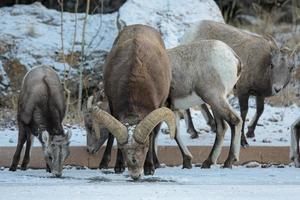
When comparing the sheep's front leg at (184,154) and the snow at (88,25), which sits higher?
the snow at (88,25)

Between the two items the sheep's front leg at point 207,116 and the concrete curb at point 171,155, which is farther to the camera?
the sheep's front leg at point 207,116

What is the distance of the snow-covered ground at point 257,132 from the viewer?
14391 millimetres

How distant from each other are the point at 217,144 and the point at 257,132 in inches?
86.7

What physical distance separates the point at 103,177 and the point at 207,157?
7.71 ft

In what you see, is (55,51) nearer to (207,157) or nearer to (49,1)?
(49,1)

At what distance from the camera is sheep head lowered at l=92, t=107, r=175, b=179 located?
11625 millimetres

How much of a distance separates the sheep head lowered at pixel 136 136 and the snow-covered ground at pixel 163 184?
0.18m

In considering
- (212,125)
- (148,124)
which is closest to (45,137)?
(148,124)

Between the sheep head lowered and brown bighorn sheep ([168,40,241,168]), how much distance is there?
1.47 m

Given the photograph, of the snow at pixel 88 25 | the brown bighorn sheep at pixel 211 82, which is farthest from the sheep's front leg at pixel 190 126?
the snow at pixel 88 25

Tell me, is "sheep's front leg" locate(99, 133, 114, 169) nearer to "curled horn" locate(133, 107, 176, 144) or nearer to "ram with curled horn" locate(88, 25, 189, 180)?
"ram with curled horn" locate(88, 25, 189, 180)

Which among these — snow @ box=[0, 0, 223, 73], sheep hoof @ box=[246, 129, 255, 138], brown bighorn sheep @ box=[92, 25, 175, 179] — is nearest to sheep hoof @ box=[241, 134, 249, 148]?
sheep hoof @ box=[246, 129, 255, 138]

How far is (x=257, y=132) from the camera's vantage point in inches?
605

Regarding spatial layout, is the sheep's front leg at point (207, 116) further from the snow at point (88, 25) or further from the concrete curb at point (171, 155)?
the snow at point (88, 25)
